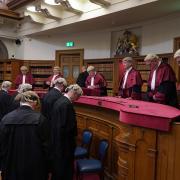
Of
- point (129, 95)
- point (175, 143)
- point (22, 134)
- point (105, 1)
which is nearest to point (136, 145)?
point (175, 143)

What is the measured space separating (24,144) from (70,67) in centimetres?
751

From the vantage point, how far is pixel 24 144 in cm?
246

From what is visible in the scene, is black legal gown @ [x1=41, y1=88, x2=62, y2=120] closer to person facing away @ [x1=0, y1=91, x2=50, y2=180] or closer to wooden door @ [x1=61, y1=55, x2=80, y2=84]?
person facing away @ [x1=0, y1=91, x2=50, y2=180]

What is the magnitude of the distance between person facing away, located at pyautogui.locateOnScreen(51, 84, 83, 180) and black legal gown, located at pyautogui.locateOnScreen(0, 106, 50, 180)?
0.55 meters

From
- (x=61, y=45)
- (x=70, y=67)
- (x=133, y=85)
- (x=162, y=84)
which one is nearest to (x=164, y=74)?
(x=162, y=84)

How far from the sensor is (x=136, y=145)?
2371 mm

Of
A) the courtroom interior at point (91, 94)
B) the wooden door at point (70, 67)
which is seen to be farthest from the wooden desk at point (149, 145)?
the wooden door at point (70, 67)

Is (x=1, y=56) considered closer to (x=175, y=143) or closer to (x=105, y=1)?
(x=105, y=1)

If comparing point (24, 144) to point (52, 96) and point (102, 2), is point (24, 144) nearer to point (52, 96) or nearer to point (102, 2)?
point (52, 96)

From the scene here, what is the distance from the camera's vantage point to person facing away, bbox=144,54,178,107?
425 cm

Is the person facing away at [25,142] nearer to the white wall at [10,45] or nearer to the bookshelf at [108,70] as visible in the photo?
the bookshelf at [108,70]

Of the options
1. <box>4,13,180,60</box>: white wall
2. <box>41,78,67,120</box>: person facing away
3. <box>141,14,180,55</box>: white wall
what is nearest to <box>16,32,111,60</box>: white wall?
<box>4,13,180,60</box>: white wall

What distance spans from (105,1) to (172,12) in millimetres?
1611

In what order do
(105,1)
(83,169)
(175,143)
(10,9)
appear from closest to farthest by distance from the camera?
(175,143), (83,169), (105,1), (10,9)
